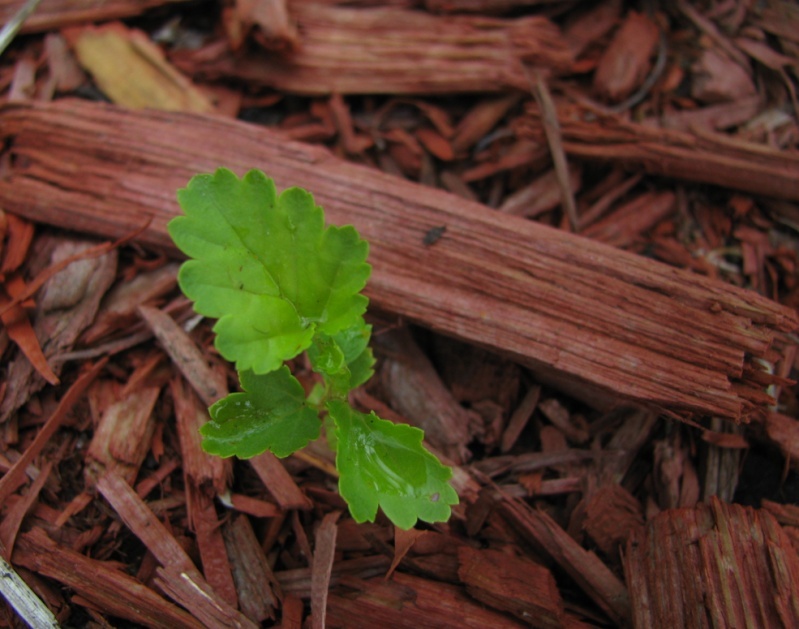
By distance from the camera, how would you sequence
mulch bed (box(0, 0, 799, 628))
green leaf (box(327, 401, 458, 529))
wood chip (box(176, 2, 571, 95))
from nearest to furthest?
1. green leaf (box(327, 401, 458, 529))
2. mulch bed (box(0, 0, 799, 628))
3. wood chip (box(176, 2, 571, 95))

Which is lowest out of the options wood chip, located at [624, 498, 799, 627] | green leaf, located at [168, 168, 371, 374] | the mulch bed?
wood chip, located at [624, 498, 799, 627]

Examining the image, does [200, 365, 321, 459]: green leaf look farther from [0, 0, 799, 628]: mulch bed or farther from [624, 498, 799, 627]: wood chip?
[624, 498, 799, 627]: wood chip

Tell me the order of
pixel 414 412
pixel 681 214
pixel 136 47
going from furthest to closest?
1. pixel 136 47
2. pixel 681 214
3. pixel 414 412

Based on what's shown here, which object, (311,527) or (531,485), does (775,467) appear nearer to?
(531,485)

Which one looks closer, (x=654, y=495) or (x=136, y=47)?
(x=654, y=495)

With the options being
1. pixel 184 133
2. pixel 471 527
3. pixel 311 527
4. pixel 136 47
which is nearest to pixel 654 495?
pixel 471 527

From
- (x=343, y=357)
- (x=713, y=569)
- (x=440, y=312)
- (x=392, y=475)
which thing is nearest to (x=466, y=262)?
(x=440, y=312)

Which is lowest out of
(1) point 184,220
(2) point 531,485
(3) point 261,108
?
(2) point 531,485

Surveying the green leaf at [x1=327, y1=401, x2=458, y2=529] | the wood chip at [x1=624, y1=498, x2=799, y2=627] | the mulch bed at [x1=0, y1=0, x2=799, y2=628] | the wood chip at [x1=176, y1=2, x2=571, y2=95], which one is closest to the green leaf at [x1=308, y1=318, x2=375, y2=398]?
the green leaf at [x1=327, y1=401, x2=458, y2=529]
